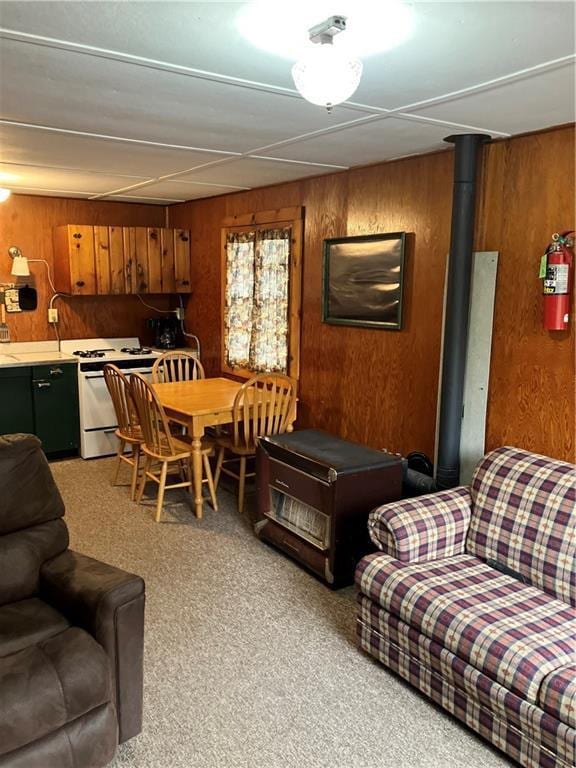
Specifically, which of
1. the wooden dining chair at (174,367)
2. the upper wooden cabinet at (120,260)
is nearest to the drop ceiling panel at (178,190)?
the upper wooden cabinet at (120,260)

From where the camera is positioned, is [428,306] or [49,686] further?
[428,306]

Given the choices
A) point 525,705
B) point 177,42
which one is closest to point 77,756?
point 525,705

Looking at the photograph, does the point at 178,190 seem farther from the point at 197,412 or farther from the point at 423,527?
the point at 423,527

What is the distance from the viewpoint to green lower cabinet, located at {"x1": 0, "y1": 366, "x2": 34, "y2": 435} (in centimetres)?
500

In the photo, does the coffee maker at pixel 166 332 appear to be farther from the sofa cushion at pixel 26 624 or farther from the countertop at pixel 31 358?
the sofa cushion at pixel 26 624

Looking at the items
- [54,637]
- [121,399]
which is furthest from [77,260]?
[54,637]

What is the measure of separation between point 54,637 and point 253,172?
3.19 m

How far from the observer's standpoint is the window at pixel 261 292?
464 cm

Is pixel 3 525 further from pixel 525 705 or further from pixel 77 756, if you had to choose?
pixel 525 705

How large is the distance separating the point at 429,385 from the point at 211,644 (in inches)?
73.2

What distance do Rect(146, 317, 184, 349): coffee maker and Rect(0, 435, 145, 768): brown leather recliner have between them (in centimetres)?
364

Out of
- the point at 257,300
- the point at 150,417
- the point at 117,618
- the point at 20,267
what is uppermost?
the point at 20,267

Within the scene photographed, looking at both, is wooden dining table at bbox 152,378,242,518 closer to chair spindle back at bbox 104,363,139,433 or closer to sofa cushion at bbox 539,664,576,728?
chair spindle back at bbox 104,363,139,433

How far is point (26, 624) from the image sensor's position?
211 cm
